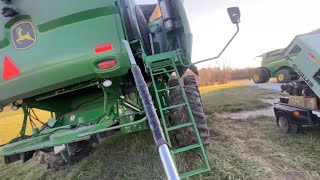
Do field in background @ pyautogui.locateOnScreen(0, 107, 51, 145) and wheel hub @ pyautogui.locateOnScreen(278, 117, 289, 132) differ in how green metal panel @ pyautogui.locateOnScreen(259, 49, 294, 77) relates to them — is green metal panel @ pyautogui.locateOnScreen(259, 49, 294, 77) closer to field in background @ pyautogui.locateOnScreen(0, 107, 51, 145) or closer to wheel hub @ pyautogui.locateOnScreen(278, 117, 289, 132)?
wheel hub @ pyautogui.locateOnScreen(278, 117, 289, 132)

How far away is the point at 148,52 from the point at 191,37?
686 millimetres

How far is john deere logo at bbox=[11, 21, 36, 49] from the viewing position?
350 cm

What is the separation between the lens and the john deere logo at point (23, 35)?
350cm

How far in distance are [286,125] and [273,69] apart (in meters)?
11.3

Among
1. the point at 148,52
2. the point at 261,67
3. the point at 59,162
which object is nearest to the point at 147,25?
the point at 148,52

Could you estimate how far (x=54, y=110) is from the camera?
15.2 ft

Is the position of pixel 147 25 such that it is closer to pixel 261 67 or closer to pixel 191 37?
pixel 191 37

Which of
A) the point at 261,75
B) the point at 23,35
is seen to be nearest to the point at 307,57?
the point at 23,35

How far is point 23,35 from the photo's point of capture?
3.54 m

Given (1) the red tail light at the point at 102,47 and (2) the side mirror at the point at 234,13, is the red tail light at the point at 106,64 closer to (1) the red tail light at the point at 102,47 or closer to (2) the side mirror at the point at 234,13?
(1) the red tail light at the point at 102,47

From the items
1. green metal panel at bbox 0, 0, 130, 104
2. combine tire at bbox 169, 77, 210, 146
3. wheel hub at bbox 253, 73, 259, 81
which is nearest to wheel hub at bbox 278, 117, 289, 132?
combine tire at bbox 169, 77, 210, 146

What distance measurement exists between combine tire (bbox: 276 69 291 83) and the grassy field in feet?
30.7

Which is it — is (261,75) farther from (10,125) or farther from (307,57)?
(10,125)

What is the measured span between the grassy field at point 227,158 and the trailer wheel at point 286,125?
114mm
